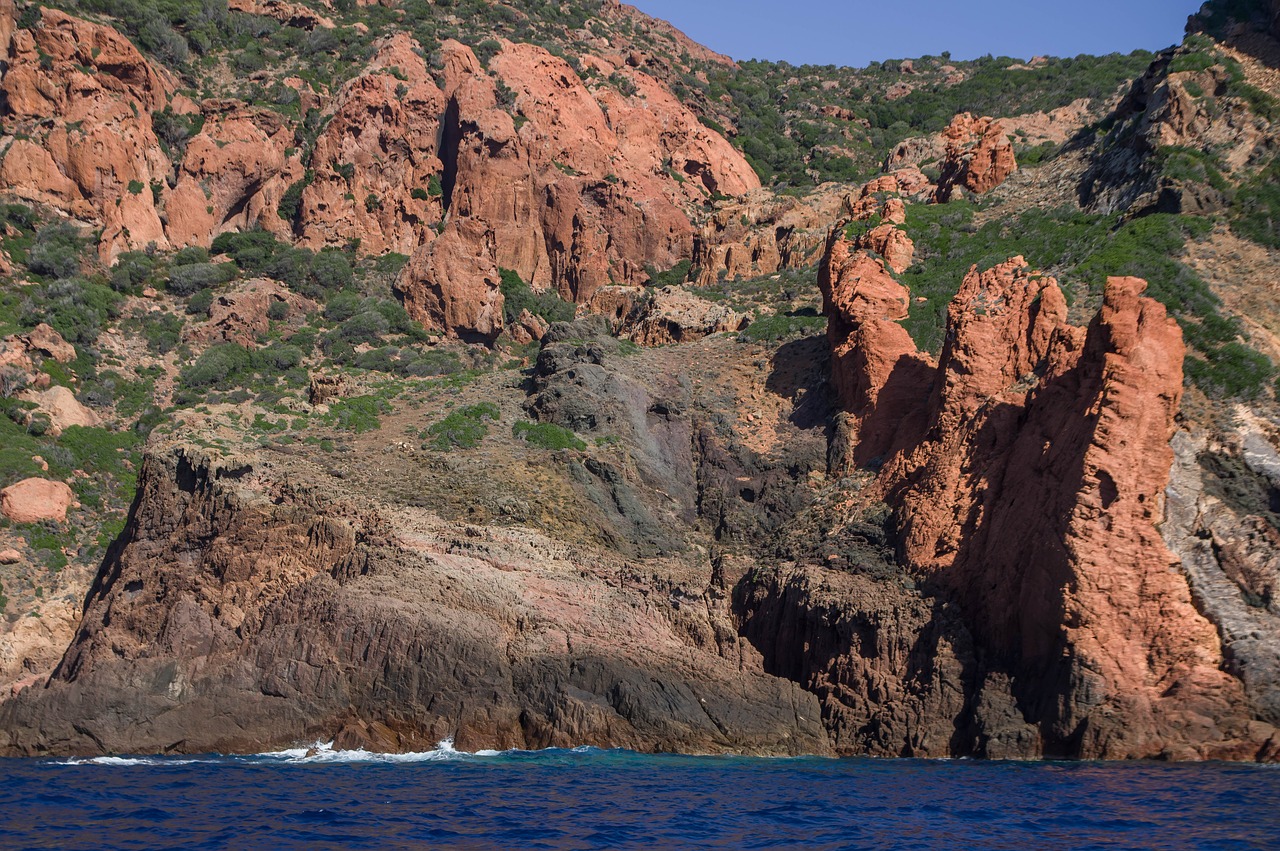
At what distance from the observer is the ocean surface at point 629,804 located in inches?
650

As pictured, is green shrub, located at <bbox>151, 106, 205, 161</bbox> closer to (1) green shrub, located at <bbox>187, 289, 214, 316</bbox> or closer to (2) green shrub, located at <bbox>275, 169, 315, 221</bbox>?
(2) green shrub, located at <bbox>275, 169, 315, 221</bbox>

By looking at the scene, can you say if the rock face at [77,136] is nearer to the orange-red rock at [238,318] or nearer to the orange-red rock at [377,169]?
the orange-red rock at [238,318]

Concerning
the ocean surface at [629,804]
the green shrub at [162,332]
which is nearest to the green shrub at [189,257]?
the green shrub at [162,332]

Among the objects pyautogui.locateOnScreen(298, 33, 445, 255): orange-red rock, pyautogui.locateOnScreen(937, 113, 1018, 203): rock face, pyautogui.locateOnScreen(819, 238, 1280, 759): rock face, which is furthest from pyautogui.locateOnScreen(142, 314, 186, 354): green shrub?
pyautogui.locateOnScreen(937, 113, 1018, 203): rock face

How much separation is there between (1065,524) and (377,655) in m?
15.3

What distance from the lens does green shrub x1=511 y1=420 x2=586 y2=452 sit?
113 feet

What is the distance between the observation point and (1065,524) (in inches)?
954

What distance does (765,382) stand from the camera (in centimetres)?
3872

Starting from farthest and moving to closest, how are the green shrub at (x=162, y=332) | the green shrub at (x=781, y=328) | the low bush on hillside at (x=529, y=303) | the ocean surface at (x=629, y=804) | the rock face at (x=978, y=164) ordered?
the low bush on hillside at (x=529, y=303)
the green shrub at (x=162, y=332)
the rock face at (x=978, y=164)
the green shrub at (x=781, y=328)
the ocean surface at (x=629, y=804)

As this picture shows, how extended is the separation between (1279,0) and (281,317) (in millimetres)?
40062

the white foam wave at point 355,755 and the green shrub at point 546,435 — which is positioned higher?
the green shrub at point 546,435

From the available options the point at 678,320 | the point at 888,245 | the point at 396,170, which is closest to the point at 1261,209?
the point at 888,245

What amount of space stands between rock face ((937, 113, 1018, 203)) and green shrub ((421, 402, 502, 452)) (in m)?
21.7

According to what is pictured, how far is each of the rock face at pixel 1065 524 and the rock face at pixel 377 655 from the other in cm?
496
